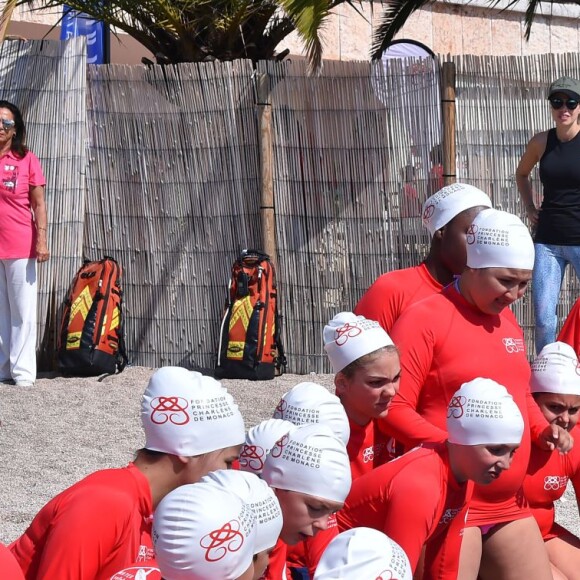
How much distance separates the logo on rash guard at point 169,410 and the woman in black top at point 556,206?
4948 millimetres

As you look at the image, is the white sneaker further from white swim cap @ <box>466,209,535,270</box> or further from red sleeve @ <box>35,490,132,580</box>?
red sleeve @ <box>35,490,132,580</box>

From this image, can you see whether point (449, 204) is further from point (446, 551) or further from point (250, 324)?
point (250, 324)

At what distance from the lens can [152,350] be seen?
9977mm

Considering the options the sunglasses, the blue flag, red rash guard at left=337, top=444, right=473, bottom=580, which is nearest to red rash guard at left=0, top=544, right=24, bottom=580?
red rash guard at left=337, top=444, right=473, bottom=580

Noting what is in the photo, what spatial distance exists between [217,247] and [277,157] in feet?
2.99

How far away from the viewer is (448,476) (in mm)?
3697

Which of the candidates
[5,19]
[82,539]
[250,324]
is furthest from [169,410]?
[5,19]

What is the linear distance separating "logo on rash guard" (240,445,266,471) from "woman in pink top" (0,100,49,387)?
544 cm

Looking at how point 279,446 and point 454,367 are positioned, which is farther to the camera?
point 454,367

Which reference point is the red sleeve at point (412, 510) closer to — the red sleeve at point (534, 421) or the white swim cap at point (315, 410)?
the white swim cap at point (315, 410)

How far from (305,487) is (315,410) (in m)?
0.53

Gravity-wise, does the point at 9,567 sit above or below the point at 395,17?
below

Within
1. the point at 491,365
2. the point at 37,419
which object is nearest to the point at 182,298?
the point at 37,419

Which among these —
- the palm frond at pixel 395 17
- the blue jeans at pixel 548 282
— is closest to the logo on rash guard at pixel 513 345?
the blue jeans at pixel 548 282
